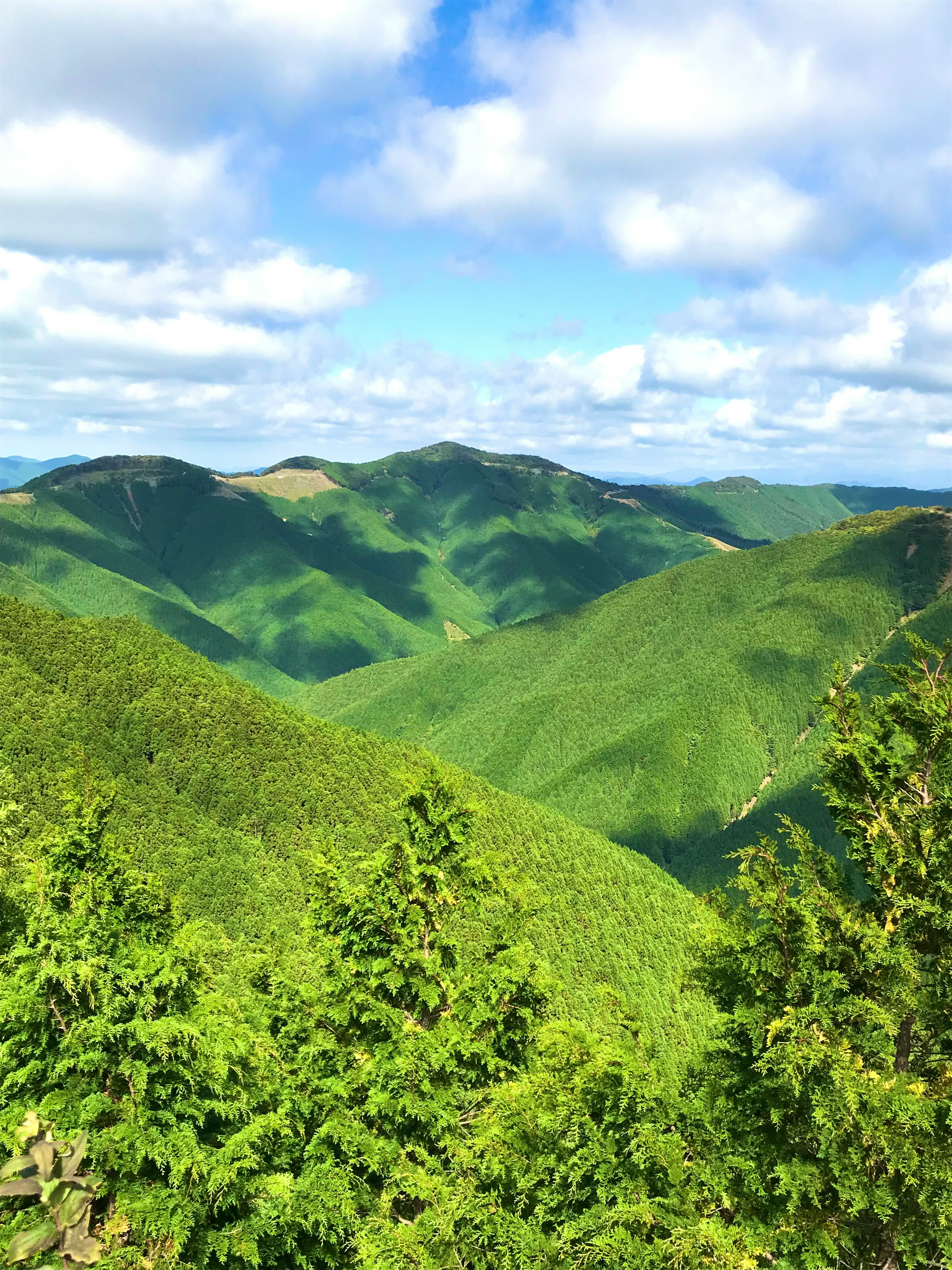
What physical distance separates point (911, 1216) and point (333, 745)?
399 feet

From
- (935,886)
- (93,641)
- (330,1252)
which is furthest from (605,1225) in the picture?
(93,641)

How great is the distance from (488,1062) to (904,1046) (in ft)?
49.9

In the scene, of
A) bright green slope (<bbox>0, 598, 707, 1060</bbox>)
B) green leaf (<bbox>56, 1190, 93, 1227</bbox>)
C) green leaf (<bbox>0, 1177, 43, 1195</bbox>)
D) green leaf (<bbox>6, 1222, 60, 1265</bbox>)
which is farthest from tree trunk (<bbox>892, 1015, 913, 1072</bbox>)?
bright green slope (<bbox>0, 598, 707, 1060</bbox>)

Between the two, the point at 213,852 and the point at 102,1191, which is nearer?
the point at 102,1191

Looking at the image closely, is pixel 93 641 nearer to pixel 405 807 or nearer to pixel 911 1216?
pixel 405 807

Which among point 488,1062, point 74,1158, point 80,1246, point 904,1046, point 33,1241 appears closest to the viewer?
point 33,1241

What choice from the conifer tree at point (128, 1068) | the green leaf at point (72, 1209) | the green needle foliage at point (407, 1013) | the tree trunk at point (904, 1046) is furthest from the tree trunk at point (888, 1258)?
the green leaf at point (72, 1209)

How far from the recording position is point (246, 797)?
119375 millimetres

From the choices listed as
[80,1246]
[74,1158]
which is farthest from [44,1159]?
[80,1246]

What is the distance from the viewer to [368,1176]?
102 feet

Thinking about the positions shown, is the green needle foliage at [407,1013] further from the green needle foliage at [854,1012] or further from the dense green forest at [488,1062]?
the green needle foliage at [854,1012]

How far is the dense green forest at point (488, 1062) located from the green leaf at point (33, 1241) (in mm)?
2345

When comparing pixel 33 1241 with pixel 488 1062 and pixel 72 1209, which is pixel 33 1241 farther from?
pixel 488 1062

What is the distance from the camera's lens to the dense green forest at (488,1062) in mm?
20609
